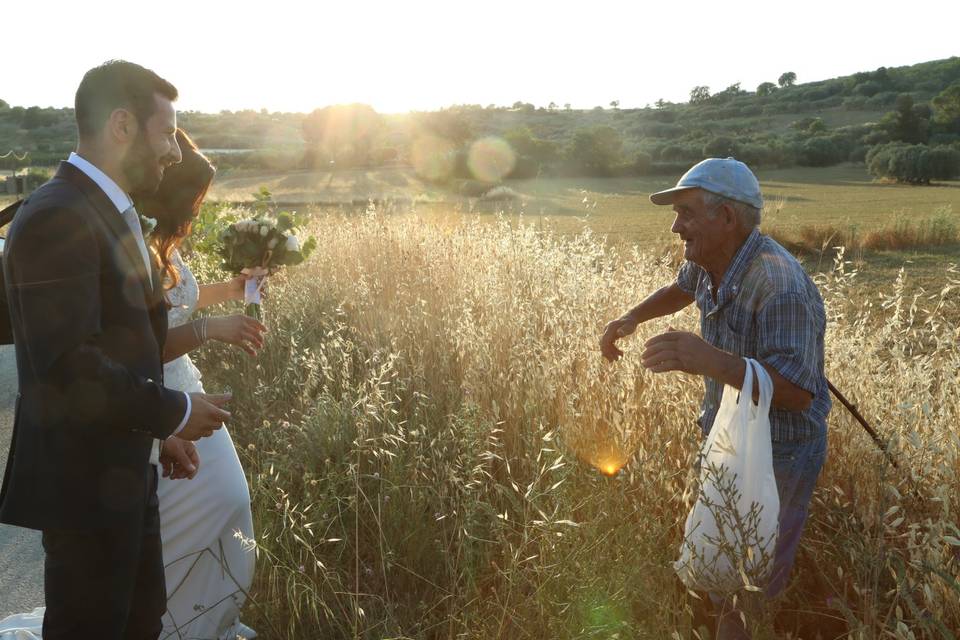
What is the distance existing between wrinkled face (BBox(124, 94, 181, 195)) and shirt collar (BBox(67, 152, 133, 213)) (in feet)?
0.22

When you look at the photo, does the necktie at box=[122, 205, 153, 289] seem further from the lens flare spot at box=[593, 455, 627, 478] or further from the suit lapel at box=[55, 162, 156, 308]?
the lens flare spot at box=[593, 455, 627, 478]

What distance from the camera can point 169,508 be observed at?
304 centimetres

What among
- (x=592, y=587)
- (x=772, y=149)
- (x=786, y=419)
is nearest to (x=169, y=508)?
(x=592, y=587)

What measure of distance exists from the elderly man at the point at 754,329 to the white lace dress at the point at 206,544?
6.04 ft

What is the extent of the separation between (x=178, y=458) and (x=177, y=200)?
1227 millimetres

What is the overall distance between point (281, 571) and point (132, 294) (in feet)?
5.46

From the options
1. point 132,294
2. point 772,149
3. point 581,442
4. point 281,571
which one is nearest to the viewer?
point 132,294

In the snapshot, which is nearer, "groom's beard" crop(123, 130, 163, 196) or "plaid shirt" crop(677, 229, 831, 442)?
"groom's beard" crop(123, 130, 163, 196)

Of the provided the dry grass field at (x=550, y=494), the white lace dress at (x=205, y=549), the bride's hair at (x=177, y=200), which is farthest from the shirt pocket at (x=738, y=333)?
the bride's hair at (x=177, y=200)

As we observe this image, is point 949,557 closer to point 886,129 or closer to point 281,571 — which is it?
point 281,571

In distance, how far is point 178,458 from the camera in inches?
97.4

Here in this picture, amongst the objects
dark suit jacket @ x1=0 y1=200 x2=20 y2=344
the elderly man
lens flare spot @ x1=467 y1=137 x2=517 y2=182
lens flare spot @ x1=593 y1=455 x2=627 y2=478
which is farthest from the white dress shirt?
lens flare spot @ x1=467 y1=137 x2=517 y2=182

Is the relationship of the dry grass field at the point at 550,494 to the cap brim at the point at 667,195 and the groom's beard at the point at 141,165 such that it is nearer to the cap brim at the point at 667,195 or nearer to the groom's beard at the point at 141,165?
the cap brim at the point at 667,195

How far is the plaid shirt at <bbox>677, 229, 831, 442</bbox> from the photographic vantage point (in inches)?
92.7
